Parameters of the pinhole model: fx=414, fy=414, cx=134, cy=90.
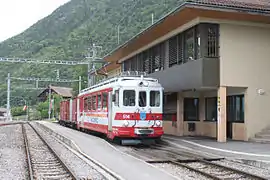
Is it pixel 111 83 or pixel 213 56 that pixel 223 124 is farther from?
pixel 111 83

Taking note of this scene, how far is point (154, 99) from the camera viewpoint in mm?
18656

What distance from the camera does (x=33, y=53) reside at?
72.6m

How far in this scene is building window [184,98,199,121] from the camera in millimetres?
24109

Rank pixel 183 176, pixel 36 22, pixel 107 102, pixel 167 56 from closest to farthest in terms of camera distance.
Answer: pixel 183 176 → pixel 107 102 → pixel 167 56 → pixel 36 22

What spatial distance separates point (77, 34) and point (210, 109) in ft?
188

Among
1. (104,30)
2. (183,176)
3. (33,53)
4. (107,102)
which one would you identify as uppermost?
(104,30)

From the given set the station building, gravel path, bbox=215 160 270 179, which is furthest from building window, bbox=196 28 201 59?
gravel path, bbox=215 160 270 179

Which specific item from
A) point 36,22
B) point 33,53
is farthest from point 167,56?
point 36,22

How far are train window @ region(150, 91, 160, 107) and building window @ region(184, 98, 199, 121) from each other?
578 centimetres

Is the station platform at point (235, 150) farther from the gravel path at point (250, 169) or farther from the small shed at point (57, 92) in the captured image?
the small shed at point (57, 92)

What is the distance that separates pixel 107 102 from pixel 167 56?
19.5ft

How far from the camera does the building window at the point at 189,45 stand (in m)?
20.4

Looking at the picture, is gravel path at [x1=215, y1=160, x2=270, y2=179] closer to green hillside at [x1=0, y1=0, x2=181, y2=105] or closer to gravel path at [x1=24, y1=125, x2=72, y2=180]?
gravel path at [x1=24, y1=125, x2=72, y2=180]

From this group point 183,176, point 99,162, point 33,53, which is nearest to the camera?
point 183,176
